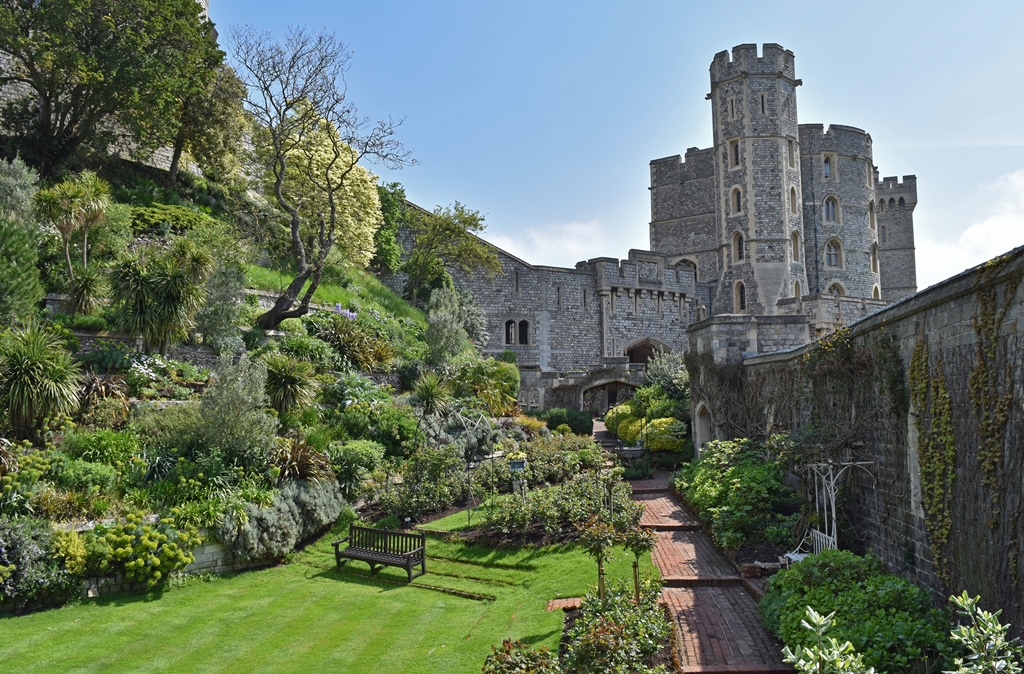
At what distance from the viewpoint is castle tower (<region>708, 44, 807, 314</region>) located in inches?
1350

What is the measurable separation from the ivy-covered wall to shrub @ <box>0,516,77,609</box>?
9894mm

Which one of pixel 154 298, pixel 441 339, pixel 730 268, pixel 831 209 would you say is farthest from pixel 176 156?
pixel 831 209

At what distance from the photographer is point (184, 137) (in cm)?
2600

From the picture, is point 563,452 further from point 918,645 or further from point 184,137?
point 184,137

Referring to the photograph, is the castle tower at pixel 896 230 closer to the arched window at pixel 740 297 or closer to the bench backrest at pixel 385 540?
the arched window at pixel 740 297

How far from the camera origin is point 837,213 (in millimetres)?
39938

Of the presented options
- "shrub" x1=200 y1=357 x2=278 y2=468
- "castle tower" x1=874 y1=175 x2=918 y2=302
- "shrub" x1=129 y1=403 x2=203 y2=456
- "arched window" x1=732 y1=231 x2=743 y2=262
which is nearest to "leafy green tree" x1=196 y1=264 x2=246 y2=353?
"shrub" x1=129 y1=403 x2=203 y2=456

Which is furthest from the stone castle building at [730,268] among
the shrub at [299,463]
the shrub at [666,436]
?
the shrub at [299,463]

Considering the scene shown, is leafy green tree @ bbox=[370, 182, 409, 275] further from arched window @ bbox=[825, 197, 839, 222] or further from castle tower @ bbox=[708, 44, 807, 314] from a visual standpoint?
arched window @ bbox=[825, 197, 839, 222]

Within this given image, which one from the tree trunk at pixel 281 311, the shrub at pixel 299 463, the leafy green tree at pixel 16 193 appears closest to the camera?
the shrub at pixel 299 463

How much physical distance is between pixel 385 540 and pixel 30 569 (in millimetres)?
4452

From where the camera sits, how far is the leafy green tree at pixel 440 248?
3172 cm

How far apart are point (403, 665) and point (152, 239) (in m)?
17.9

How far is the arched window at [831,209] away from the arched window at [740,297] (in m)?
8.96
